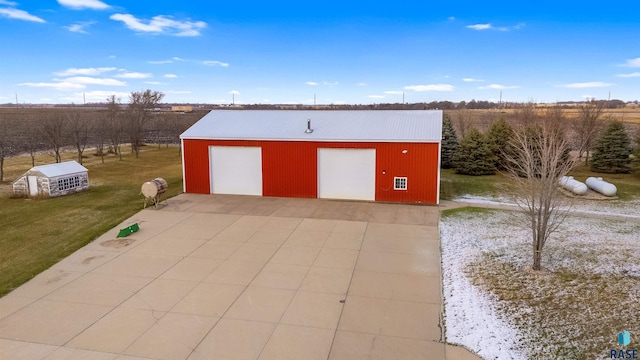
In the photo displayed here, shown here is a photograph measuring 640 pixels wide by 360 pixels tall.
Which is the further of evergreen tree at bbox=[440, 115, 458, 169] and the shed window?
Result: evergreen tree at bbox=[440, 115, 458, 169]

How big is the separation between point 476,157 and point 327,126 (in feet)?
36.3

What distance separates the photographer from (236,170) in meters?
19.1

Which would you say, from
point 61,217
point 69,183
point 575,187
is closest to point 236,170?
point 61,217

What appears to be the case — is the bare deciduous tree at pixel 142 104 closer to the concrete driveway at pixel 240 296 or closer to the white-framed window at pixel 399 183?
the white-framed window at pixel 399 183

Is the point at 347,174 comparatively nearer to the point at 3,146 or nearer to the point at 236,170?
the point at 236,170

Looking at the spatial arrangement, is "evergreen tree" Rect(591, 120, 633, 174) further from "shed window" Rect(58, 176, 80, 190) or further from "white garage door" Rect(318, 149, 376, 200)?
"shed window" Rect(58, 176, 80, 190)

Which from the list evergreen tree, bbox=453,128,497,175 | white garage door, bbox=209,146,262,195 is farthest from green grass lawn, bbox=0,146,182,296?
evergreen tree, bbox=453,128,497,175

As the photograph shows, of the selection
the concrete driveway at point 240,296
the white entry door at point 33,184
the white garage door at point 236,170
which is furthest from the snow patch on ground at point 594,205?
the white entry door at point 33,184

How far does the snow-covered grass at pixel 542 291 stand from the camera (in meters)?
7.27

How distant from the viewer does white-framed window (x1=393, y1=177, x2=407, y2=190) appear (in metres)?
17.4

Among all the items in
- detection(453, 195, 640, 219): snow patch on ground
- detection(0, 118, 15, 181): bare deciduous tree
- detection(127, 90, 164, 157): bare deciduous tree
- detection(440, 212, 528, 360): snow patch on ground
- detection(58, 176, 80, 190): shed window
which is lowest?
detection(440, 212, 528, 360): snow patch on ground

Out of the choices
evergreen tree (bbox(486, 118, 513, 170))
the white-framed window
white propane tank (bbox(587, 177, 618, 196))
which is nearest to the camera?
the white-framed window

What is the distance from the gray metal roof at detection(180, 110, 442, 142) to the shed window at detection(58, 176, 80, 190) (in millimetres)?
5221

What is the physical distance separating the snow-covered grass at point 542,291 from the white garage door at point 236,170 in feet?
29.1
